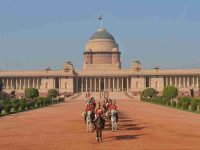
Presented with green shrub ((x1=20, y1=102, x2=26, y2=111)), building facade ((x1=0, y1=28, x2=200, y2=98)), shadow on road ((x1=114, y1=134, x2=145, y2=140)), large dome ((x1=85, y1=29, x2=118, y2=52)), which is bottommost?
shadow on road ((x1=114, y1=134, x2=145, y2=140))

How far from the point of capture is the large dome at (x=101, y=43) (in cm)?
14475

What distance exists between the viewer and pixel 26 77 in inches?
5010

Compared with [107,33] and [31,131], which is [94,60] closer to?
[107,33]

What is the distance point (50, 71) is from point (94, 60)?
2113 centimetres

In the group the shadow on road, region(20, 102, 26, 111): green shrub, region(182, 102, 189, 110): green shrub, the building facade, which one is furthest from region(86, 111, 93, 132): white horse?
the building facade

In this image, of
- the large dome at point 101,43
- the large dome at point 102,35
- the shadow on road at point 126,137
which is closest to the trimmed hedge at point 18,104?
the shadow on road at point 126,137

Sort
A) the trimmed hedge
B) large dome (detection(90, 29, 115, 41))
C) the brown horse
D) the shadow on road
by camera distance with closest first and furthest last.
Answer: the brown horse → the shadow on road → the trimmed hedge → large dome (detection(90, 29, 115, 41))

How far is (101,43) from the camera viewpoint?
145 metres

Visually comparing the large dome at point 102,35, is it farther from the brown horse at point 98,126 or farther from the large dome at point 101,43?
the brown horse at point 98,126

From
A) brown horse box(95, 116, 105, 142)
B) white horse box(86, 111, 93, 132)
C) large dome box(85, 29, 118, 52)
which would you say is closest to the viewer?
brown horse box(95, 116, 105, 142)

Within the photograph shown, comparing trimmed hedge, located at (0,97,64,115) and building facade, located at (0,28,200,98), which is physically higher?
building facade, located at (0,28,200,98)

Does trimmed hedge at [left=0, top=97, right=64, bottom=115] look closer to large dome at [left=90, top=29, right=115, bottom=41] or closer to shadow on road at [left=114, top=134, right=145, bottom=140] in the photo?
shadow on road at [left=114, top=134, right=145, bottom=140]

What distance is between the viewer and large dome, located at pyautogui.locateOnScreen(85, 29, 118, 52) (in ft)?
475

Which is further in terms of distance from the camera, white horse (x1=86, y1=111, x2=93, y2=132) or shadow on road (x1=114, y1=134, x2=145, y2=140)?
white horse (x1=86, y1=111, x2=93, y2=132)
